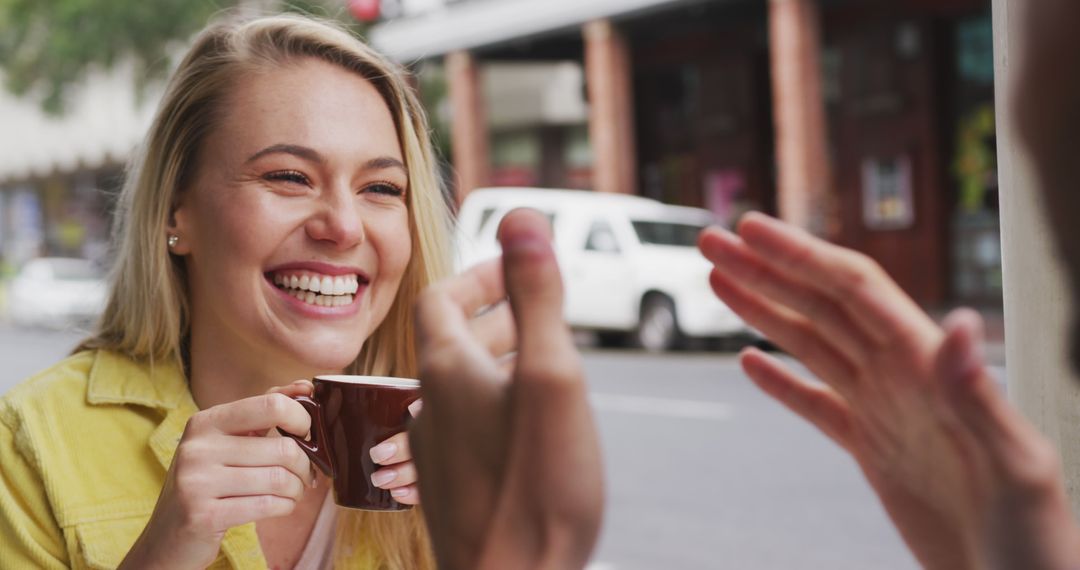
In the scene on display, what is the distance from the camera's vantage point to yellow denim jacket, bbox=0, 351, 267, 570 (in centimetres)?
132

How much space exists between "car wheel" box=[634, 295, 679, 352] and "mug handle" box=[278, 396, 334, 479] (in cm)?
1283

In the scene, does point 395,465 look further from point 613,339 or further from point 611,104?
point 611,104

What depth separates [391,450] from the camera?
3.48 ft

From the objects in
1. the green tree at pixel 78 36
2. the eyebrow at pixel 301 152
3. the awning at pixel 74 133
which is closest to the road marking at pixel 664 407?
the eyebrow at pixel 301 152

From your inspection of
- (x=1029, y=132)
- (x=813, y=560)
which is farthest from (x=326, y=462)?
(x=813, y=560)

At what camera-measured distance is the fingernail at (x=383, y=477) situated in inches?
42.1

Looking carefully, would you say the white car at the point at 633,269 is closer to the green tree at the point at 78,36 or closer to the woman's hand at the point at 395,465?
the green tree at the point at 78,36

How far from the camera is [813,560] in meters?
5.19

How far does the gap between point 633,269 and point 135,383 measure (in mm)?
12626

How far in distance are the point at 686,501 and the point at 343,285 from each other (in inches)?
205

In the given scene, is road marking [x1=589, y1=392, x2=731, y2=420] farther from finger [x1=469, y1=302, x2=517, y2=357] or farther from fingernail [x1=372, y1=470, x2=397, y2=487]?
finger [x1=469, y1=302, x2=517, y2=357]

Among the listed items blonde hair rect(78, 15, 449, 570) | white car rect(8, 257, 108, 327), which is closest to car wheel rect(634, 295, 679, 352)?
blonde hair rect(78, 15, 449, 570)

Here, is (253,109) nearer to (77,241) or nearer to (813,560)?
(813,560)

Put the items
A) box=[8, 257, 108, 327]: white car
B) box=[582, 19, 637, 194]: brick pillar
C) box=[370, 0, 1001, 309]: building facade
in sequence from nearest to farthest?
box=[370, 0, 1001, 309]: building facade → box=[582, 19, 637, 194]: brick pillar → box=[8, 257, 108, 327]: white car
